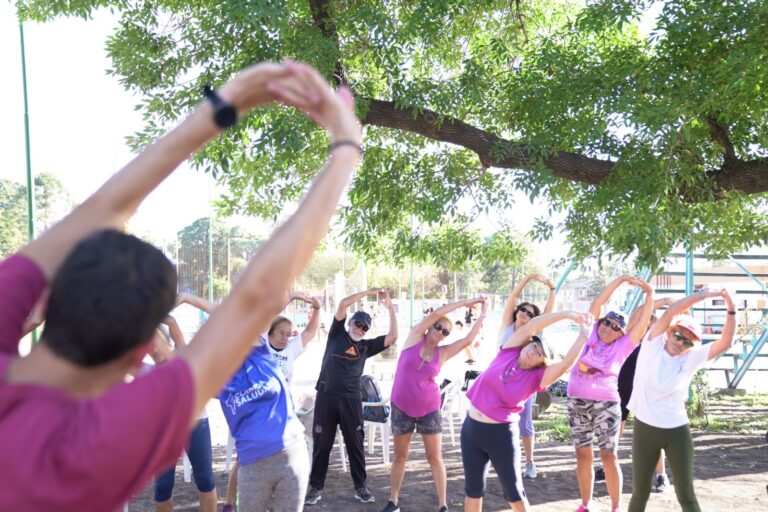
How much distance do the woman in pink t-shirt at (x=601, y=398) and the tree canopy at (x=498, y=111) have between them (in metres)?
0.76

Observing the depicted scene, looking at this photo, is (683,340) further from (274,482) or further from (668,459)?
(274,482)

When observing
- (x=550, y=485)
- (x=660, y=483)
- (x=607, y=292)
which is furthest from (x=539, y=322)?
(x=660, y=483)

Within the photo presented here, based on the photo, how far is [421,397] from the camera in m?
6.94

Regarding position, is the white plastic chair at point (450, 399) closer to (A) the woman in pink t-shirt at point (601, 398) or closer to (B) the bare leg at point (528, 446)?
(B) the bare leg at point (528, 446)

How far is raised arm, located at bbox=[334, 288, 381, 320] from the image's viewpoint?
6621 mm

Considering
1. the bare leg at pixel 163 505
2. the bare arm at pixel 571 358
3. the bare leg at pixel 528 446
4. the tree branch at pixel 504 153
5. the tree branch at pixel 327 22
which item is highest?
the tree branch at pixel 327 22

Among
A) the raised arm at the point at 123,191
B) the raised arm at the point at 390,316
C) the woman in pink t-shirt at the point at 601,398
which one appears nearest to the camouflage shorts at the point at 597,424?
the woman in pink t-shirt at the point at 601,398

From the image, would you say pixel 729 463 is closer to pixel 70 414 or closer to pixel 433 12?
pixel 433 12

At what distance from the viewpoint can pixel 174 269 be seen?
48.6 inches

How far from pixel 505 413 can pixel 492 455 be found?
1.12 ft

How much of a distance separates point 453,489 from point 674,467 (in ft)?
9.42

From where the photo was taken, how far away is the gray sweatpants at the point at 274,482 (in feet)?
14.3

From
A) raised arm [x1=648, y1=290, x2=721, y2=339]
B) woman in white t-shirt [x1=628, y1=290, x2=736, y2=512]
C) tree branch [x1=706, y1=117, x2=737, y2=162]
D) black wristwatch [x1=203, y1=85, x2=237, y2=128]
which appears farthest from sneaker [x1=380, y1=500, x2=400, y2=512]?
black wristwatch [x1=203, y1=85, x2=237, y2=128]

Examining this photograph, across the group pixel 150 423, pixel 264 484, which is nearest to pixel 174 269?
pixel 150 423
